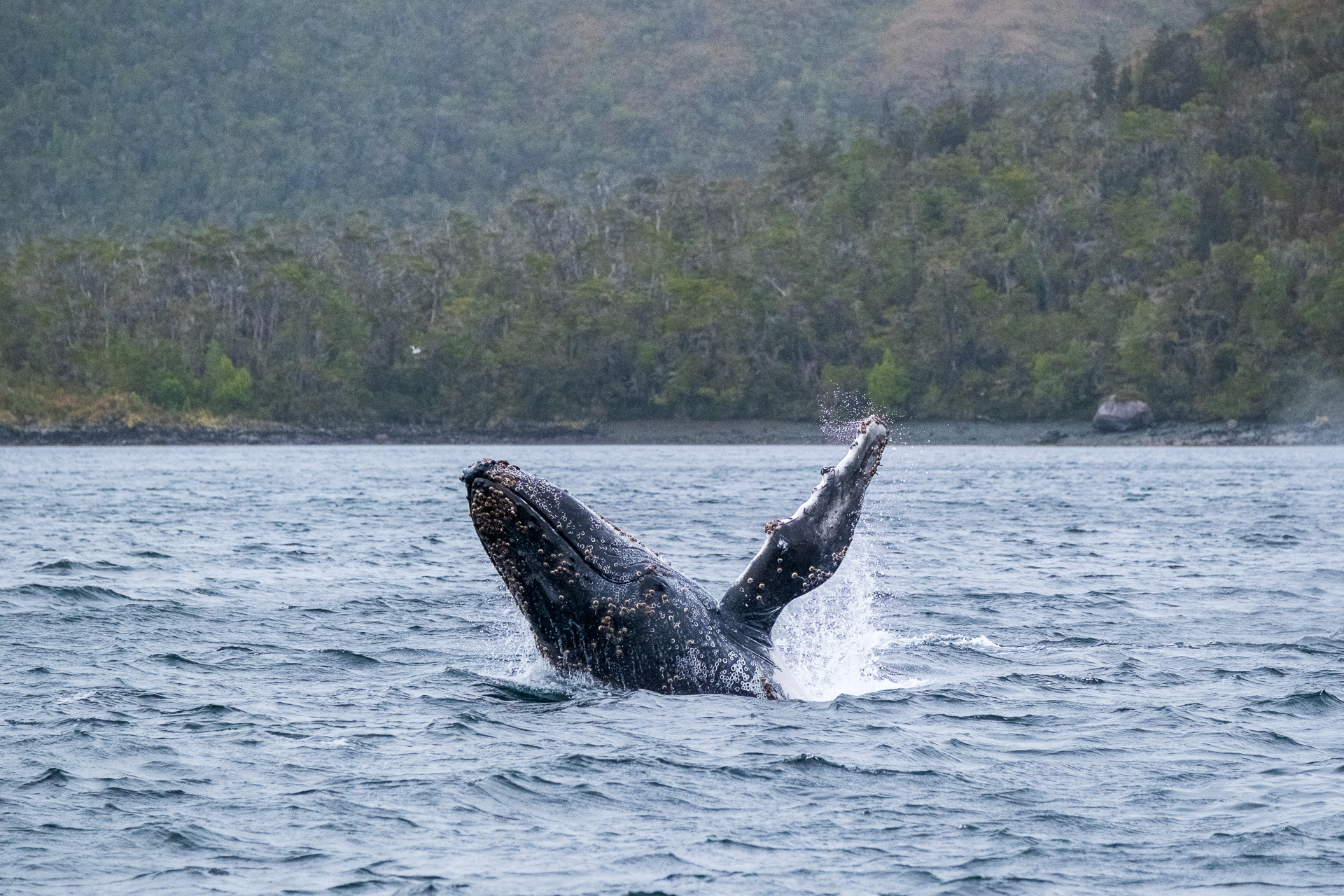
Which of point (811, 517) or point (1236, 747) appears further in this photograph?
point (1236, 747)

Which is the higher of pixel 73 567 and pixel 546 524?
pixel 546 524

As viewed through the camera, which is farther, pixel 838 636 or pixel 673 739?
pixel 838 636

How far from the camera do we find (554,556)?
1269 centimetres

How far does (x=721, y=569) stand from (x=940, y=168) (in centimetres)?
13692

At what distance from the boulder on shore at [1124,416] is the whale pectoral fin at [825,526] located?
110417 mm

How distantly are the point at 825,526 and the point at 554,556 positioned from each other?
1.92 metres

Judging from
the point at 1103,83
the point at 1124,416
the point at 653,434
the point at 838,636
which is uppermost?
the point at 1103,83

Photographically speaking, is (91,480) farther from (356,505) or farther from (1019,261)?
(1019,261)

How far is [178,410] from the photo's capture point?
13700 cm

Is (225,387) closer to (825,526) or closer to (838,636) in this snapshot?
(838,636)

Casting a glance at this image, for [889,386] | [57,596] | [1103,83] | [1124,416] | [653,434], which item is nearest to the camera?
[57,596]

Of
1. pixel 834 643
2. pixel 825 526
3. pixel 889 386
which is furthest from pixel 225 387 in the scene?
pixel 825 526

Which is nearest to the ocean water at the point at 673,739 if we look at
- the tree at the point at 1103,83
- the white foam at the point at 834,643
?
the white foam at the point at 834,643

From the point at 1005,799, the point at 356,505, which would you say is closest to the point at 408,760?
the point at 1005,799
